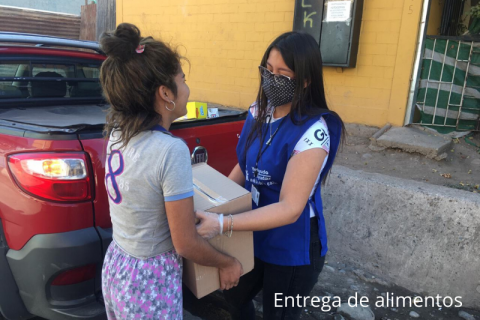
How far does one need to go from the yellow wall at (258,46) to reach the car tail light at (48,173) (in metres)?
5.17

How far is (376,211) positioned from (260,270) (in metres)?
1.81

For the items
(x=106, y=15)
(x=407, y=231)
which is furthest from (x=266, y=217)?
(x=106, y=15)

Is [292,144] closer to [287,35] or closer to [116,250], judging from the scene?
[287,35]

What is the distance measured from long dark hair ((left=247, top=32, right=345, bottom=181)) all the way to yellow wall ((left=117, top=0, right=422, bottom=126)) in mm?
4752

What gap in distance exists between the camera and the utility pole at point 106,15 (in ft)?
32.7

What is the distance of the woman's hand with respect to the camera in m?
1.49

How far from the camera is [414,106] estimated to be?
6.07m

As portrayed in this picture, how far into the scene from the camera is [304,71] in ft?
5.67

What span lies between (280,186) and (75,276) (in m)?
1.14

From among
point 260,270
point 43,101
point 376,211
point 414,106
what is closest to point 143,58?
point 260,270

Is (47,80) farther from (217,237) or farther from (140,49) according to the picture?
(217,237)

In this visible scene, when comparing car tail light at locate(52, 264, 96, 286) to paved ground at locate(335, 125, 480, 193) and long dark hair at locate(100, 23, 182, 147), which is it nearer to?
long dark hair at locate(100, 23, 182, 147)

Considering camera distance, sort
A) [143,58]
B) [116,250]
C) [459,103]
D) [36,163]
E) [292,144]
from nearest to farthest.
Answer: [143,58] → [116,250] → [292,144] → [36,163] → [459,103]

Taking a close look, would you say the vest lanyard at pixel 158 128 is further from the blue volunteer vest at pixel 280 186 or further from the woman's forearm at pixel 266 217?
the blue volunteer vest at pixel 280 186
